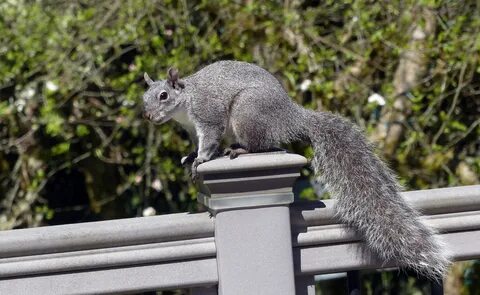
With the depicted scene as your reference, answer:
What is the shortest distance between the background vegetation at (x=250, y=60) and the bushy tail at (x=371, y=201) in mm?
1488

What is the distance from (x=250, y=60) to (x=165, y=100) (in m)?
1.17

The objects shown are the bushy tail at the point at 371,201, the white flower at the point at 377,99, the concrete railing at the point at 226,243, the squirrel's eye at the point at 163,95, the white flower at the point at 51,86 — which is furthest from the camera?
the white flower at the point at 51,86

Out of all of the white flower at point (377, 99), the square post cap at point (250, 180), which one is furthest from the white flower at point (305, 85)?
the square post cap at point (250, 180)

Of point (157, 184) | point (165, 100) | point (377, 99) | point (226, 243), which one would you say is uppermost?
point (377, 99)

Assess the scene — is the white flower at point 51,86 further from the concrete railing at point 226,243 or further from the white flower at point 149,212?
the concrete railing at point 226,243

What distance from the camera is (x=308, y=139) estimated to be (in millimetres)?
2047

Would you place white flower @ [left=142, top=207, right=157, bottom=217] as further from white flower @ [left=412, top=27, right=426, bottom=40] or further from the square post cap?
the square post cap

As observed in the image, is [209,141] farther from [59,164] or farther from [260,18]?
[59,164]

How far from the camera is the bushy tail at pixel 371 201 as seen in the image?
5.34 feet

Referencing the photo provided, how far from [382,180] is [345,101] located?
1730mm

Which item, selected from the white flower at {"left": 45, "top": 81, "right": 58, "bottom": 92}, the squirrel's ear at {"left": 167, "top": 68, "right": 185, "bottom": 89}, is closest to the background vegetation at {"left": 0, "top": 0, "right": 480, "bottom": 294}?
the white flower at {"left": 45, "top": 81, "right": 58, "bottom": 92}

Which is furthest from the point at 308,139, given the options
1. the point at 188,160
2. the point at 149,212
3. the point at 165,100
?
the point at 149,212

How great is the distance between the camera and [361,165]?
1814 mm

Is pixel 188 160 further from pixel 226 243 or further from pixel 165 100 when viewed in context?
pixel 226 243
